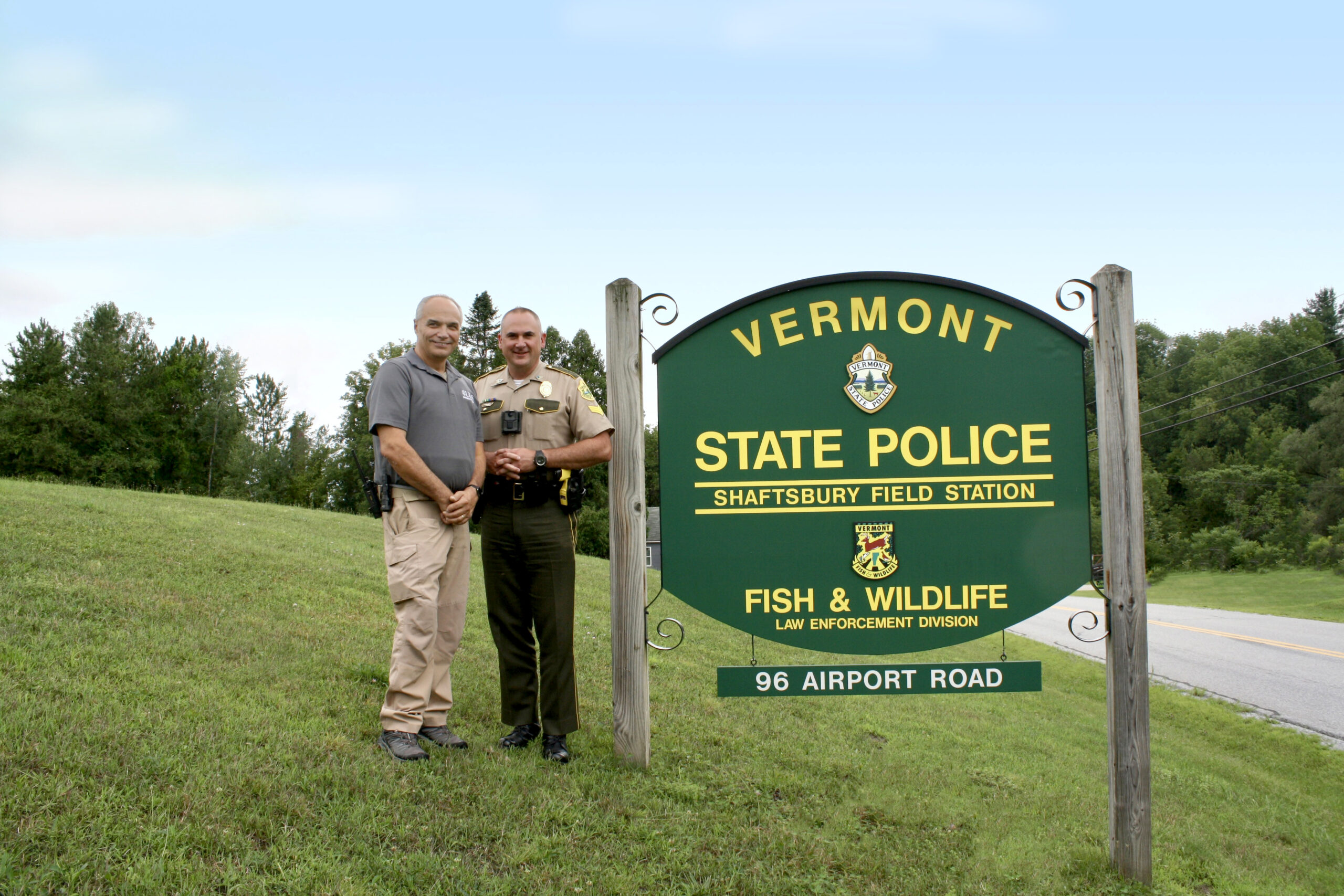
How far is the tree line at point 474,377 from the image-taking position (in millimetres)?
50562

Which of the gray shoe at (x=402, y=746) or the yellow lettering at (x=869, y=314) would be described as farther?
the yellow lettering at (x=869, y=314)

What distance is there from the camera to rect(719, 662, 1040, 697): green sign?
3973 millimetres

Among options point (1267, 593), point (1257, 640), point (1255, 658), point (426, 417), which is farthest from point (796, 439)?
point (1267, 593)

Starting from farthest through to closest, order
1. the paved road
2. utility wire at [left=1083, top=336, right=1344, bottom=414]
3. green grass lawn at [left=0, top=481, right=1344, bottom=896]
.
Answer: utility wire at [left=1083, top=336, right=1344, bottom=414] < the paved road < green grass lawn at [left=0, top=481, right=1344, bottom=896]

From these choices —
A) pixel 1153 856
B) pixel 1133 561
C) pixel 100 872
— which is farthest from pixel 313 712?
pixel 1153 856

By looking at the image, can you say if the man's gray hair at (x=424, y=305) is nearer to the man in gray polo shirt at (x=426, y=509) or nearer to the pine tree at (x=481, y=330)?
the man in gray polo shirt at (x=426, y=509)

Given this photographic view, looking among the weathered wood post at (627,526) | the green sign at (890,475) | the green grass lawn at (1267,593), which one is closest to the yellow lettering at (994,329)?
the green sign at (890,475)

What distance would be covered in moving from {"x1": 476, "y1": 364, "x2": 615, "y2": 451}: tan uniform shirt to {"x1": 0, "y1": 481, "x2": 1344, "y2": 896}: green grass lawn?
5.08ft

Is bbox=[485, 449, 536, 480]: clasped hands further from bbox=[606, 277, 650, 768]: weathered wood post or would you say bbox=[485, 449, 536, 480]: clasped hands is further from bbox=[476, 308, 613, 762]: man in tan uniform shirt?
bbox=[606, 277, 650, 768]: weathered wood post

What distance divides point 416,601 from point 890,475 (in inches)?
92.3

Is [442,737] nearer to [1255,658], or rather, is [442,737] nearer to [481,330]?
[1255,658]

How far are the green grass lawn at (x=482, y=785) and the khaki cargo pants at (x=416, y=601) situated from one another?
0.26 m

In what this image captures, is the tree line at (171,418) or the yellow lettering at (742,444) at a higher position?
the tree line at (171,418)

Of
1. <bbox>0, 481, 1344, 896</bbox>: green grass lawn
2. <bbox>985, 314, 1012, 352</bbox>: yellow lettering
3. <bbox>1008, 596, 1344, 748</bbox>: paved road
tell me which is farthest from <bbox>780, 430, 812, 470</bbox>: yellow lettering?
<bbox>1008, 596, 1344, 748</bbox>: paved road
